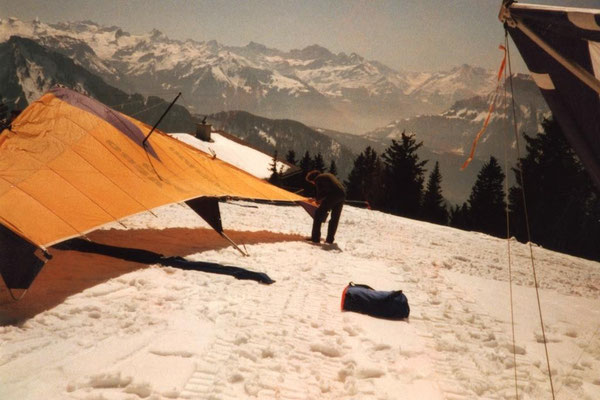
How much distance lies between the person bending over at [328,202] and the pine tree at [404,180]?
161 ft

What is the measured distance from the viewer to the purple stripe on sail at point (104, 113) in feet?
25.9

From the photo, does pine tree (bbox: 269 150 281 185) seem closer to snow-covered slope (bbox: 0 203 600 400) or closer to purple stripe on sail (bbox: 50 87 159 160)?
purple stripe on sail (bbox: 50 87 159 160)

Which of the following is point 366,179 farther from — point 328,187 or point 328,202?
point 328,202

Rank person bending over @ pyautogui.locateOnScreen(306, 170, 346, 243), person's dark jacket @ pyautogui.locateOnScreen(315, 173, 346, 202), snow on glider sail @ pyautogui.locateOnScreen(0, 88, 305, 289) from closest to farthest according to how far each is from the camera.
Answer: snow on glider sail @ pyautogui.locateOnScreen(0, 88, 305, 289) → person bending over @ pyautogui.locateOnScreen(306, 170, 346, 243) → person's dark jacket @ pyautogui.locateOnScreen(315, 173, 346, 202)

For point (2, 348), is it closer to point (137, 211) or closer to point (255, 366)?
point (255, 366)

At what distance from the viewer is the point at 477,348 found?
4789 millimetres

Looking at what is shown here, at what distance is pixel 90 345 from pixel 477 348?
4.61 metres

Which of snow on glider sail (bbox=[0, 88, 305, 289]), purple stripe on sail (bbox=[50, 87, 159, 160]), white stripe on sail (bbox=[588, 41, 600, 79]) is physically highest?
white stripe on sail (bbox=[588, 41, 600, 79])

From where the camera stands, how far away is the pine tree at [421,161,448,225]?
60938 mm

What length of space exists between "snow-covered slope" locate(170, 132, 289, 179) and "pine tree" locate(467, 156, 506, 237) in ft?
99.9

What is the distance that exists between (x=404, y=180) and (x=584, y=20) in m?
58.6

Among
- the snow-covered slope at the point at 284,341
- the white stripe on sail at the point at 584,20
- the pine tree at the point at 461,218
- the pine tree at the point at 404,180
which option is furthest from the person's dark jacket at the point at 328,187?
the pine tree at the point at 461,218

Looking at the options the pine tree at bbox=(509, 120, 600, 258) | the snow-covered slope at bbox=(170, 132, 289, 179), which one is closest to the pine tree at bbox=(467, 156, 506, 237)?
the pine tree at bbox=(509, 120, 600, 258)

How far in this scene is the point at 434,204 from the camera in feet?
208
